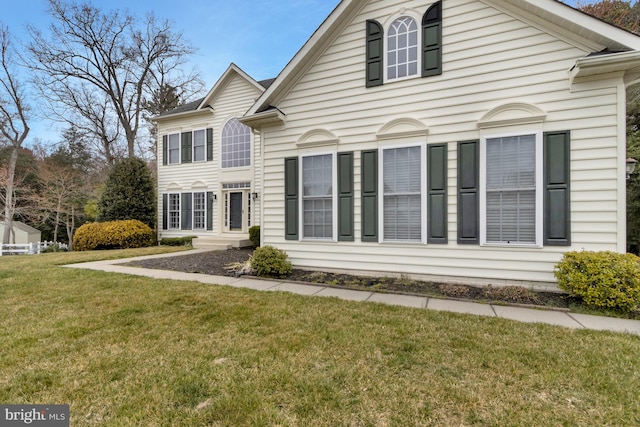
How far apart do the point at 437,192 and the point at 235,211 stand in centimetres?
970

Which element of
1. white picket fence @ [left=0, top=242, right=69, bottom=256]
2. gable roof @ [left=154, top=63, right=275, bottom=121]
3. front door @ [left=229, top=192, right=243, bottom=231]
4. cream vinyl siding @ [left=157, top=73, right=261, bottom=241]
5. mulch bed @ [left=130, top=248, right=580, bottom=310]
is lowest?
white picket fence @ [left=0, top=242, right=69, bottom=256]

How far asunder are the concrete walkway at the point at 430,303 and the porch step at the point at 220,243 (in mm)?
5063

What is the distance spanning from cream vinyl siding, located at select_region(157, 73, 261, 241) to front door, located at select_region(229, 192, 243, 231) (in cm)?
45

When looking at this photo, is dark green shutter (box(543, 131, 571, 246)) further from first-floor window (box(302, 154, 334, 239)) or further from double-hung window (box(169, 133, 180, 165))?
double-hung window (box(169, 133, 180, 165))

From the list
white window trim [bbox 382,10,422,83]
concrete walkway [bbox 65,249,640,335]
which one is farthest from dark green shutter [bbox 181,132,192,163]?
white window trim [bbox 382,10,422,83]

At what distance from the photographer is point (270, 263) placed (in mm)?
6539

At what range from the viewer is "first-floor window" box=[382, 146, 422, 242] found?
5918 mm

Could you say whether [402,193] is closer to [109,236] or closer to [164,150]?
[109,236]

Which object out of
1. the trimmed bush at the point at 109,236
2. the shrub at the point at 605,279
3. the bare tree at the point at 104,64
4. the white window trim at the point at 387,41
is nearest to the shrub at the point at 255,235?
the trimmed bush at the point at 109,236

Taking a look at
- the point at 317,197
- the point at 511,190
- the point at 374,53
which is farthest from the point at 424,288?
the point at 374,53

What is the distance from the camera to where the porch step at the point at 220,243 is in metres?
12.2

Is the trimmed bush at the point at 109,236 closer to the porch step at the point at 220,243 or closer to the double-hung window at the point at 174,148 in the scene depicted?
the porch step at the point at 220,243

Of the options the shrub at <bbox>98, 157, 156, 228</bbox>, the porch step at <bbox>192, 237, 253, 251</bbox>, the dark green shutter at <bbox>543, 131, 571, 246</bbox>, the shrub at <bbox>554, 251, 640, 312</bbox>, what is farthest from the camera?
the shrub at <bbox>98, 157, 156, 228</bbox>

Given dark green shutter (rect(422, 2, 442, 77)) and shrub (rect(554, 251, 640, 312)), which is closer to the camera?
shrub (rect(554, 251, 640, 312))
